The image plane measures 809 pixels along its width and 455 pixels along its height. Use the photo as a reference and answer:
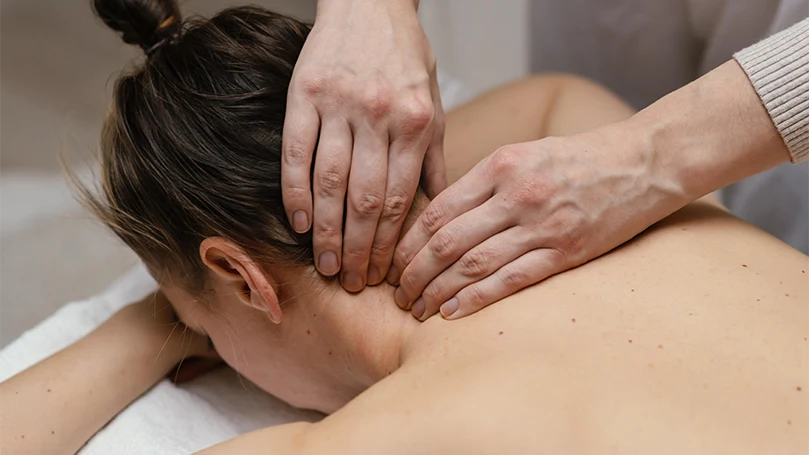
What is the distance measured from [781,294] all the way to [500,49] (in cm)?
155

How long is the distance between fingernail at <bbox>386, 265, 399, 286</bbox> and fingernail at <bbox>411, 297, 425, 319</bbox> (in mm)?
42

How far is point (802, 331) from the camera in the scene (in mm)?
790

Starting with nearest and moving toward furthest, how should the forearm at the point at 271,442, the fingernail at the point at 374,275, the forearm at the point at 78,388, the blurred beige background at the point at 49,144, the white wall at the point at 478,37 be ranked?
the forearm at the point at 271,442 < the fingernail at the point at 374,275 < the forearm at the point at 78,388 < the blurred beige background at the point at 49,144 < the white wall at the point at 478,37

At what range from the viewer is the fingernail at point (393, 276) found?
943mm

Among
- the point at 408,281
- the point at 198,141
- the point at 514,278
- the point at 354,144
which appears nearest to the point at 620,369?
the point at 514,278

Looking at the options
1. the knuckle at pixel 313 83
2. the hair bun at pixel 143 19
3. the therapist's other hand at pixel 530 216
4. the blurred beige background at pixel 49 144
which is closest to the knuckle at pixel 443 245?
the therapist's other hand at pixel 530 216

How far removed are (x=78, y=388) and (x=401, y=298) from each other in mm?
508

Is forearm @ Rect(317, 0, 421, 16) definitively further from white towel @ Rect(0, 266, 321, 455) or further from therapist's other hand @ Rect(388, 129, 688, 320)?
white towel @ Rect(0, 266, 321, 455)

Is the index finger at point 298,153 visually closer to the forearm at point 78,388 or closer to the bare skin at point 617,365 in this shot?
the bare skin at point 617,365

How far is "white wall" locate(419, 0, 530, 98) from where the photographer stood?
220cm

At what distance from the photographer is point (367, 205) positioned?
0.88 m

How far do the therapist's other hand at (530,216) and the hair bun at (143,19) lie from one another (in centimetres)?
41

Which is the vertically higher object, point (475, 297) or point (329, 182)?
point (329, 182)

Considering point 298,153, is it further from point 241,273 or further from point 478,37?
point 478,37
